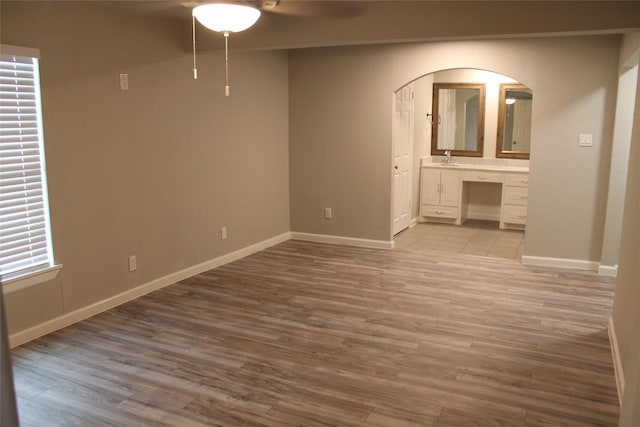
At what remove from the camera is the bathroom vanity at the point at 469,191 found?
715 centimetres

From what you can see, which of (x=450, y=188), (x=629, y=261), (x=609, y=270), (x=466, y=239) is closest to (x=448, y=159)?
(x=450, y=188)

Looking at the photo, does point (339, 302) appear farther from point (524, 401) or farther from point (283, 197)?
point (283, 197)

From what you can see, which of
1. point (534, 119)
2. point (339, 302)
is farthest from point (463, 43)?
point (339, 302)

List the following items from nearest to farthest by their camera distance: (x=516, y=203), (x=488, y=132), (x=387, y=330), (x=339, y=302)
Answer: (x=387, y=330) < (x=339, y=302) < (x=516, y=203) < (x=488, y=132)

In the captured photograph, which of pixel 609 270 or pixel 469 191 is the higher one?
pixel 469 191

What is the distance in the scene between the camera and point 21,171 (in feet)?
11.6

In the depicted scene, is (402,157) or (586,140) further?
(402,157)

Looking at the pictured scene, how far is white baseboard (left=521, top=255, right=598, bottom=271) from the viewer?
532 cm

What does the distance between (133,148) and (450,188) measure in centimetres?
465

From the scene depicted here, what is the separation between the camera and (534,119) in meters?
5.32

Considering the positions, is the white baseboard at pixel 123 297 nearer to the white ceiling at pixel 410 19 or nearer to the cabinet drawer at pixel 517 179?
the white ceiling at pixel 410 19

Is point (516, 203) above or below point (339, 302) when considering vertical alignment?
above

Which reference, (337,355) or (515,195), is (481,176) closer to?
(515,195)

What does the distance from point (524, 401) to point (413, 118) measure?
4958 mm
